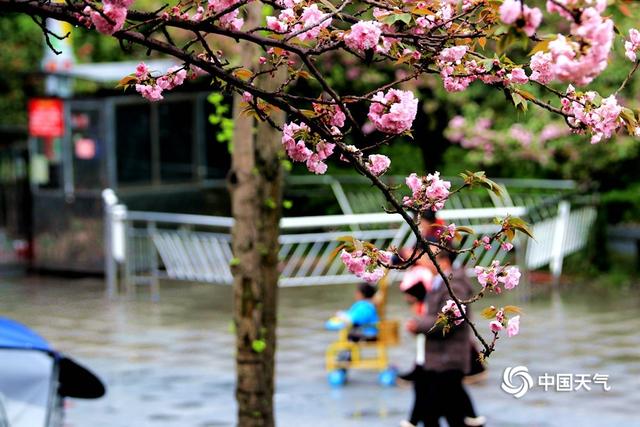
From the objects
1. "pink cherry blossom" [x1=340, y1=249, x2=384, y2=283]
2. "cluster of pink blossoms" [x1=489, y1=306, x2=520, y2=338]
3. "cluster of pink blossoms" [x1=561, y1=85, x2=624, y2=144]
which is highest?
"cluster of pink blossoms" [x1=561, y1=85, x2=624, y2=144]

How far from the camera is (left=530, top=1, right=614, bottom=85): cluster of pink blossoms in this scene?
2879mm

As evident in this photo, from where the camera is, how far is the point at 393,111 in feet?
11.3

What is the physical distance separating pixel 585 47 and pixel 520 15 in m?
0.17

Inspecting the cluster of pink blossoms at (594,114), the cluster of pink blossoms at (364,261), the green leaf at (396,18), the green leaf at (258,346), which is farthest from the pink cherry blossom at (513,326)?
the green leaf at (258,346)

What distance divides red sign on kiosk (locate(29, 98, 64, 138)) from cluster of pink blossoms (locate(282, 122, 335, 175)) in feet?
45.3

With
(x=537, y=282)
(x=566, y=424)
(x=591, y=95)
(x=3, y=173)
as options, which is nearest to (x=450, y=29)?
(x=591, y=95)

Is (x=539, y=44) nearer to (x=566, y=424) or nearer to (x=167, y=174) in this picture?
(x=566, y=424)

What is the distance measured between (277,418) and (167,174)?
9696 millimetres

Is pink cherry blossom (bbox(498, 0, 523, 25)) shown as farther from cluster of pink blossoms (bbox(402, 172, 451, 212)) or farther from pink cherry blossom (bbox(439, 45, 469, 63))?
cluster of pink blossoms (bbox(402, 172, 451, 212))

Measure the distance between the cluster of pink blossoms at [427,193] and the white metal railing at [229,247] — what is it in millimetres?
10005

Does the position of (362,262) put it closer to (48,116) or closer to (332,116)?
(332,116)

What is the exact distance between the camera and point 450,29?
3.83m

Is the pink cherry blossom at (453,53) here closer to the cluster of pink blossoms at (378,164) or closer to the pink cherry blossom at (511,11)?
the cluster of pink blossoms at (378,164)

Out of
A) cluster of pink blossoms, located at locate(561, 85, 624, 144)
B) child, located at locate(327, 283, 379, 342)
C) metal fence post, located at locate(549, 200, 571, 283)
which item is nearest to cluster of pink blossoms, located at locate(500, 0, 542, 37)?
cluster of pink blossoms, located at locate(561, 85, 624, 144)
